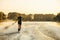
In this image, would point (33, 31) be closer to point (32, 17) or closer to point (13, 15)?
point (32, 17)

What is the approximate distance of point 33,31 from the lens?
1609 millimetres

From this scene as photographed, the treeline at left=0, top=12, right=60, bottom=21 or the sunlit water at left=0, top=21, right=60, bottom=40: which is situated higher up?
the treeline at left=0, top=12, right=60, bottom=21

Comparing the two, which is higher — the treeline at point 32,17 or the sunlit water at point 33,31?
the treeline at point 32,17

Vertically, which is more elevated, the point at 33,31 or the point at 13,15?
the point at 13,15

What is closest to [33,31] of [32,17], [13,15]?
[32,17]

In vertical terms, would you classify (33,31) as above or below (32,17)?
below

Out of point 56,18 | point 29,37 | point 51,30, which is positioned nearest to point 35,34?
point 29,37

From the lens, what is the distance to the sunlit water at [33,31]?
1564 mm

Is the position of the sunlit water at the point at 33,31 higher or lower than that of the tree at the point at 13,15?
lower

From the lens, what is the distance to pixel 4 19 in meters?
1.61

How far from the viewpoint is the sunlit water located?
1564 mm

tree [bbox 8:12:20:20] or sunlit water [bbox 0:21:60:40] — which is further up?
tree [bbox 8:12:20:20]

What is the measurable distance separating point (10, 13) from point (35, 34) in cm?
36
